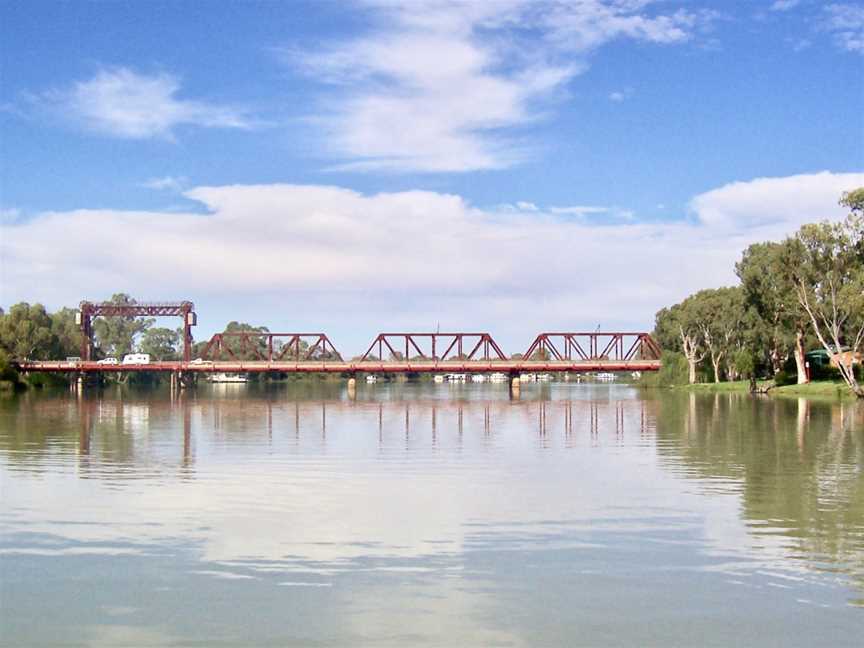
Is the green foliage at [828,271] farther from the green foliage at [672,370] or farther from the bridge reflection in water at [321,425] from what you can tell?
the green foliage at [672,370]

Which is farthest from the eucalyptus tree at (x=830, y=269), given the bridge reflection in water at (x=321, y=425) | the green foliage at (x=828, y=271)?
the bridge reflection in water at (x=321, y=425)

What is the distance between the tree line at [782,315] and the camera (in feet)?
253

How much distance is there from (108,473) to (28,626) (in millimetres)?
15472

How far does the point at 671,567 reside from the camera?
601 inches

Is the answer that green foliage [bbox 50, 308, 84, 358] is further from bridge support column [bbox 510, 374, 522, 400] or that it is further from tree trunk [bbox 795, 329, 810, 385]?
tree trunk [bbox 795, 329, 810, 385]

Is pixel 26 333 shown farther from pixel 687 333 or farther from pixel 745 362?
pixel 745 362

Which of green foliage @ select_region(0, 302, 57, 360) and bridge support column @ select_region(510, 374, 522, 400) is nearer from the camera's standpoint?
bridge support column @ select_region(510, 374, 522, 400)

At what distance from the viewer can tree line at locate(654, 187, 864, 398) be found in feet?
253

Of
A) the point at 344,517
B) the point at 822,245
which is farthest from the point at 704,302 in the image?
the point at 344,517

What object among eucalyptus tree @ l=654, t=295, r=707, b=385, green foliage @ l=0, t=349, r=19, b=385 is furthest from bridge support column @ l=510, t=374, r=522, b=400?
green foliage @ l=0, t=349, r=19, b=385

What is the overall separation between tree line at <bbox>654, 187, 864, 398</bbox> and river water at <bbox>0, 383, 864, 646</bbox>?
46.4m

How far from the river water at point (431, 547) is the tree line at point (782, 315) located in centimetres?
4636

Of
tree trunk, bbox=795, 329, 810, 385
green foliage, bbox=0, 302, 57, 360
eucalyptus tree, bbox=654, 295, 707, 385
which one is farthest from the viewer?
green foliage, bbox=0, 302, 57, 360

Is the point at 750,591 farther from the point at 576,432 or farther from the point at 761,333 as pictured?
the point at 761,333
